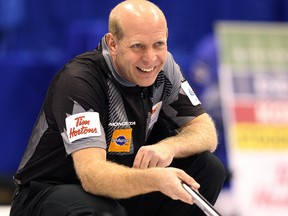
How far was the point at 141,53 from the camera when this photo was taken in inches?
111

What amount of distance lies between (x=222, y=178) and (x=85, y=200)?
0.64m

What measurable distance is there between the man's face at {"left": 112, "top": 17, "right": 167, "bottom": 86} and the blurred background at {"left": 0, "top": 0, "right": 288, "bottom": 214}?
Answer: 1916 millimetres

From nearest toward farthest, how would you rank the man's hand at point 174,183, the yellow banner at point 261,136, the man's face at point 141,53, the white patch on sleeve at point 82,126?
the man's hand at point 174,183 → the white patch on sleeve at point 82,126 → the man's face at point 141,53 → the yellow banner at point 261,136

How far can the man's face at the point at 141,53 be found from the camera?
2773 mm

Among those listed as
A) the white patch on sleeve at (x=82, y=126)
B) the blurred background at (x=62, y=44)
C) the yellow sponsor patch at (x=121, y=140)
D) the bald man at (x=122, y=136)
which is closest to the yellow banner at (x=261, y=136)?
the blurred background at (x=62, y=44)

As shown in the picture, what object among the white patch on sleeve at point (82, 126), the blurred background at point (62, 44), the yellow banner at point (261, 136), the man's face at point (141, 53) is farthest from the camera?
the yellow banner at point (261, 136)

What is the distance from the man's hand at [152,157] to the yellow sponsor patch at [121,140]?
0.48ft

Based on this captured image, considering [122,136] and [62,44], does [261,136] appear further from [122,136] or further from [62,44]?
[122,136]

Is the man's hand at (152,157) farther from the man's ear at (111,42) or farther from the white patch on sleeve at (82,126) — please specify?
the man's ear at (111,42)

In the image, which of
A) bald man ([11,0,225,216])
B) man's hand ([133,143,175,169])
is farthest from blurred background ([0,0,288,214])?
man's hand ([133,143,175,169])

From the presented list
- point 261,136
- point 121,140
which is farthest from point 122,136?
point 261,136

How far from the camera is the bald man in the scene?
258cm

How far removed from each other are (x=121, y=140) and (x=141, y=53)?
326mm

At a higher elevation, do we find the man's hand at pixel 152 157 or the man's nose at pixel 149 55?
the man's nose at pixel 149 55
